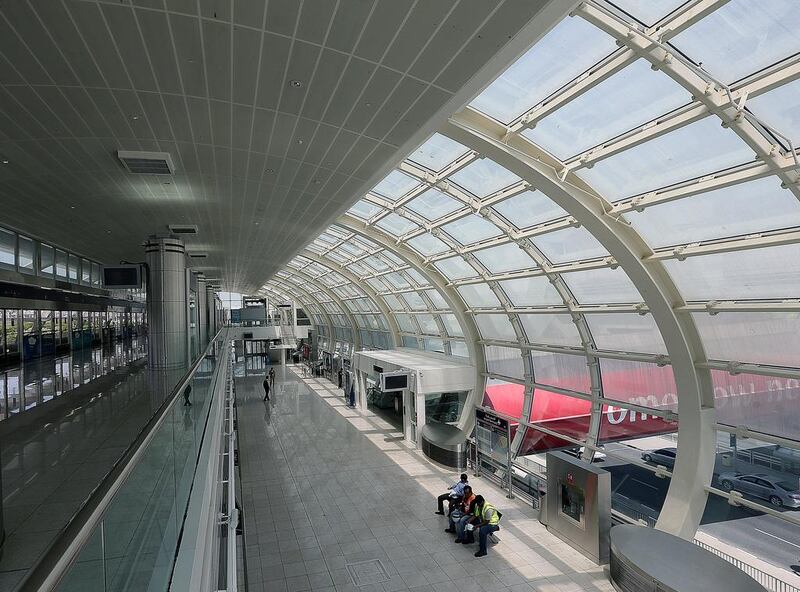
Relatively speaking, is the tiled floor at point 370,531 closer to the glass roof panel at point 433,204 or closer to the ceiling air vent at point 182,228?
the ceiling air vent at point 182,228

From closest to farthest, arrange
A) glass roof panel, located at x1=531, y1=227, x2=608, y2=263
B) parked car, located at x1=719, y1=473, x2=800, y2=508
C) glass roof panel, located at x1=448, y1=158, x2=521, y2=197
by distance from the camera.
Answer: parked car, located at x1=719, y1=473, x2=800, y2=508 < glass roof panel, located at x1=448, y1=158, x2=521, y2=197 < glass roof panel, located at x1=531, y1=227, x2=608, y2=263

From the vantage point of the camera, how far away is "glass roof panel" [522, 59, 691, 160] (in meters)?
7.45

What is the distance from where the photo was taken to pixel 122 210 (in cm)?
1231

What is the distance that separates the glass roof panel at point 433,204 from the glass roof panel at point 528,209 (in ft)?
5.10

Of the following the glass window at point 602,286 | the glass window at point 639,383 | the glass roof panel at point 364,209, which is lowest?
the glass window at point 639,383

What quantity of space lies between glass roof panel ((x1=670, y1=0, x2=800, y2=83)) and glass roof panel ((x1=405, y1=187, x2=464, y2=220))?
7.61 m

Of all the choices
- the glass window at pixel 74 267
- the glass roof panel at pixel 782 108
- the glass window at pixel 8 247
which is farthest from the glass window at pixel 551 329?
the glass window at pixel 74 267

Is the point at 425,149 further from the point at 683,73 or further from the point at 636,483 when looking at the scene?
the point at 636,483

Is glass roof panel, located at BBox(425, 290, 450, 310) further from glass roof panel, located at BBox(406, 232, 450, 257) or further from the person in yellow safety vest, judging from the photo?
the person in yellow safety vest

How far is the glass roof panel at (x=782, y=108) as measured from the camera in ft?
21.5

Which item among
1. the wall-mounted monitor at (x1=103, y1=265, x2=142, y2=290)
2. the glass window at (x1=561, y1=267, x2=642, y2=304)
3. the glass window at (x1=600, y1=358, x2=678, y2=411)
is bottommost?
the glass window at (x1=600, y1=358, x2=678, y2=411)

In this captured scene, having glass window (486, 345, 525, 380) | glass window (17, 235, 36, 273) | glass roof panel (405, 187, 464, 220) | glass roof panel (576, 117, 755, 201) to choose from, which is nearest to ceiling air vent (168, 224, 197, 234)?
glass roof panel (405, 187, 464, 220)

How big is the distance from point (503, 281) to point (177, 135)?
39.2 ft

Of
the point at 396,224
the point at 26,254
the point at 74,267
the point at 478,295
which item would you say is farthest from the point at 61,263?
the point at 478,295
